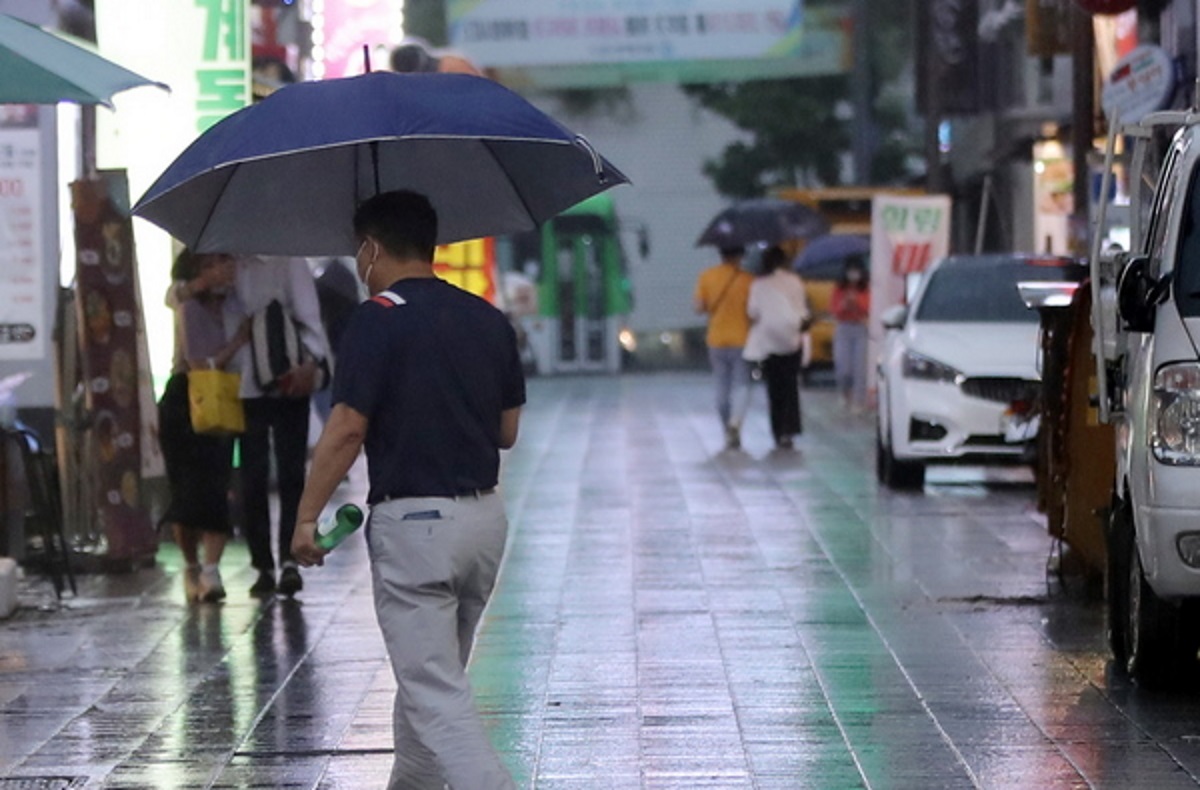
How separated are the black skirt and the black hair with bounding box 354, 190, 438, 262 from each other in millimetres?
5481

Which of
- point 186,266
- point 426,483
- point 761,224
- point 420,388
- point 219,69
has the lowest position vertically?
point 426,483

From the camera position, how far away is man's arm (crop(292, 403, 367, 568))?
20.2ft

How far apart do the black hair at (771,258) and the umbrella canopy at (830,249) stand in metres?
13.4

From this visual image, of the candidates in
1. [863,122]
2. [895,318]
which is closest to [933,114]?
[863,122]

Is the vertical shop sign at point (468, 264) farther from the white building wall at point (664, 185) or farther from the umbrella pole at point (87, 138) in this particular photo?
the white building wall at point (664, 185)

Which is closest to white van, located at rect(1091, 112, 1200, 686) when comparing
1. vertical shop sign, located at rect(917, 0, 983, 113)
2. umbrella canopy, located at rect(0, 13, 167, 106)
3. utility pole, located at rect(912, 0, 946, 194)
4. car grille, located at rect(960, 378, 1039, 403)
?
umbrella canopy, located at rect(0, 13, 167, 106)

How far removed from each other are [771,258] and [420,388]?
1638 cm

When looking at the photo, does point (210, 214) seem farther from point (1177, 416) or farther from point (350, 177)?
point (1177, 416)

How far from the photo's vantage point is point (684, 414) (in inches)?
1149

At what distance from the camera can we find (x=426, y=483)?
612 centimetres

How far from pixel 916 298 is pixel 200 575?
7931mm

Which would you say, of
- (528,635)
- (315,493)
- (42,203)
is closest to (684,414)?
(42,203)

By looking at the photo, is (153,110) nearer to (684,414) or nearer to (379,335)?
(379,335)

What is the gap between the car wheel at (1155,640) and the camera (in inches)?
339
